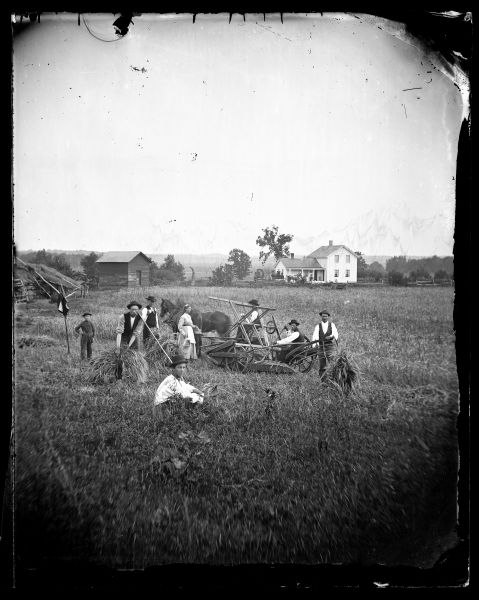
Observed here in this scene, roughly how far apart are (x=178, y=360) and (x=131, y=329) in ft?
1.70

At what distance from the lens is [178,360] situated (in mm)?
4176

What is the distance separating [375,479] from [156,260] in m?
2.66

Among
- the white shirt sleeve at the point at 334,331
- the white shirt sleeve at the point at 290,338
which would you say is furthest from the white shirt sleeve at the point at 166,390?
the white shirt sleeve at the point at 334,331

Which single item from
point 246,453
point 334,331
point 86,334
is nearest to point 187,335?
point 86,334

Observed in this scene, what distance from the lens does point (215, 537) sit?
3.76 m

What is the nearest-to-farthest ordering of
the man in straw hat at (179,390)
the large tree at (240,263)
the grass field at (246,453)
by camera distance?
1. the grass field at (246,453)
2. the man in straw hat at (179,390)
3. the large tree at (240,263)

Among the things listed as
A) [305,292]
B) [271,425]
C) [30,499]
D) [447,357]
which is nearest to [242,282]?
[305,292]

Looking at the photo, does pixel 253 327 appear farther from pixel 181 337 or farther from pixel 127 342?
pixel 127 342

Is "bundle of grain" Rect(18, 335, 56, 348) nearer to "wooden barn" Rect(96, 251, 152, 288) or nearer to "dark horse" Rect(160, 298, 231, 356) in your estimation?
"wooden barn" Rect(96, 251, 152, 288)

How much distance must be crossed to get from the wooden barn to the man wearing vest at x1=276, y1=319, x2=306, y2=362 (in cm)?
136

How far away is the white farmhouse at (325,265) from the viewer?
13.8 ft

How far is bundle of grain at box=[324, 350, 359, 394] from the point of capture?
4.08 metres

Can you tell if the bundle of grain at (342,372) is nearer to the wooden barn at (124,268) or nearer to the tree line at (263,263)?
the tree line at (263,263)

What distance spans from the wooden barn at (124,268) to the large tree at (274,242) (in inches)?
39.8
